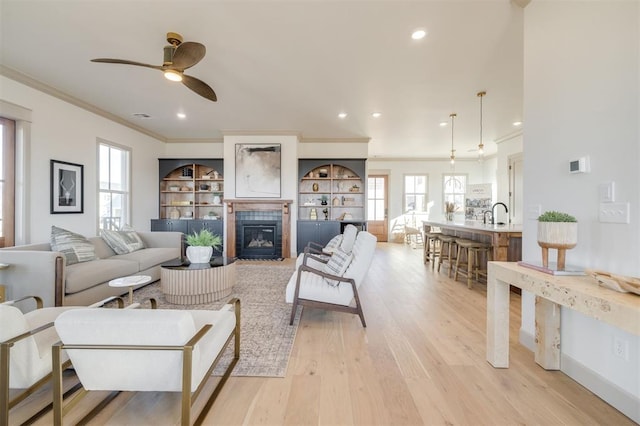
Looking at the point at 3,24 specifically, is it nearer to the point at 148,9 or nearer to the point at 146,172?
the point at 148,9

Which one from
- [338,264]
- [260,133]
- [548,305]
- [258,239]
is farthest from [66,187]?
[548,305]

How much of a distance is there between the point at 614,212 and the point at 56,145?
6.42 metres

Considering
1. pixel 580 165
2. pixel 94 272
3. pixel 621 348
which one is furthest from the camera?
pixel 94 272

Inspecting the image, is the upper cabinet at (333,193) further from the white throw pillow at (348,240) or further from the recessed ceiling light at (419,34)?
the recessed ceiling light at (419,34)

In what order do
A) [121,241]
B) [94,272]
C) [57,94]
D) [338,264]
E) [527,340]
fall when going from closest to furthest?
1. [527,340]
2. [338,264]
3. [94,272]
4. [57,94]
5. [121,241]

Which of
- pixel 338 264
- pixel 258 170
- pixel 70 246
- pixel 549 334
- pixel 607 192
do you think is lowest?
pixel 549 334

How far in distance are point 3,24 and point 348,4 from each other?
333 centimetres

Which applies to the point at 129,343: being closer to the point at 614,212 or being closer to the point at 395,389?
the point at 395,389

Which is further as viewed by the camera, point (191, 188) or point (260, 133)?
point (191, 188)

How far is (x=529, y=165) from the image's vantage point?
7.62 feet

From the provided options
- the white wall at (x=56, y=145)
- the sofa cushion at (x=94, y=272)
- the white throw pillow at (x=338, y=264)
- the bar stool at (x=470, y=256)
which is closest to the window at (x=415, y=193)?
the bar stool at (x=470, y=256)

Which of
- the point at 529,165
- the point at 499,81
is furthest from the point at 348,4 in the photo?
the point at 499,81

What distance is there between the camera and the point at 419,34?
274 cm

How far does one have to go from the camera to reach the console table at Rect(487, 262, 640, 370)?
1.23m
